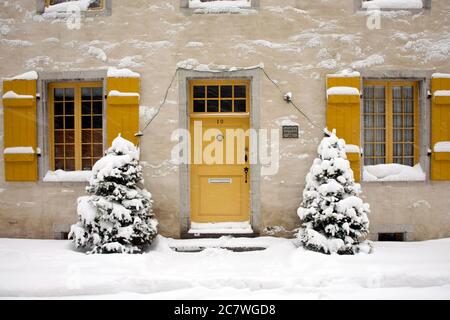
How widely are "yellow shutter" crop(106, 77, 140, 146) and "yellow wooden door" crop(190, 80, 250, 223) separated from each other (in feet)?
3.18

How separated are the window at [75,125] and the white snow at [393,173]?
4.73 meters

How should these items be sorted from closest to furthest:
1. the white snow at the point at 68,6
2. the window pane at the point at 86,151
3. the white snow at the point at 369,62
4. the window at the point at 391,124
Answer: the white snow at the point at 369,62, the white snow at the point at 68,6, the window at the point at 391,124, the window pane at the point at 86,151

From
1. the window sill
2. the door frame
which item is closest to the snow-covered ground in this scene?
the door frame

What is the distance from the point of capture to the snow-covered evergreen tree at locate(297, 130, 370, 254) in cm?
532

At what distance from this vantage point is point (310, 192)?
5609 millimetres

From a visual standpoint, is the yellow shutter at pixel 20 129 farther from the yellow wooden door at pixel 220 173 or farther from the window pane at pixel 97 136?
the yellow wooden door at pixel 220 173

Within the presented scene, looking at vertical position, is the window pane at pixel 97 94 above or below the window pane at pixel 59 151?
above

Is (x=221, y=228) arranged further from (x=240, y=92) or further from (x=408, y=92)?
(x=408, y=92)

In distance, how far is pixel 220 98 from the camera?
6504 mm

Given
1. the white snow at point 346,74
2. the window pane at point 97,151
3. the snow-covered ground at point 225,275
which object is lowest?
the snow-covered ground at point 225,275

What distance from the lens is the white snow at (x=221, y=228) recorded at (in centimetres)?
622

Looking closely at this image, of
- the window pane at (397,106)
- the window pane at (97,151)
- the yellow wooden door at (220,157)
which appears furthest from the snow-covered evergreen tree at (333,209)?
the window pane at (97,151)
